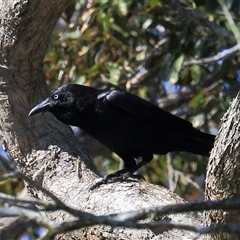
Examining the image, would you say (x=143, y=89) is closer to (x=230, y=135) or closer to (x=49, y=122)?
(x=49, y=122)

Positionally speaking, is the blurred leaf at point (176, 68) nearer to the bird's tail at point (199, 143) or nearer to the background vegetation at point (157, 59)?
the background vegetation at point (157, 59)

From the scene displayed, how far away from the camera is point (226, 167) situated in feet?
10.4

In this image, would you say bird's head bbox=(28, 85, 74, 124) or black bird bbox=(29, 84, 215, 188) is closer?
bird's head bbox=(28, 85, 74, 124)

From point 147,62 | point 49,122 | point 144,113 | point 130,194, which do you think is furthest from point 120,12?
point 130,194

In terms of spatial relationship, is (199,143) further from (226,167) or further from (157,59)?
(226,167)

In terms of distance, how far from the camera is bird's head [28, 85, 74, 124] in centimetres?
479

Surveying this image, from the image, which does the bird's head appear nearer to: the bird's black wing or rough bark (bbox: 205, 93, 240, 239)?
the bird's black wing

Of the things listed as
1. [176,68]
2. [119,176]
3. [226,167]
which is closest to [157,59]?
[176,68]

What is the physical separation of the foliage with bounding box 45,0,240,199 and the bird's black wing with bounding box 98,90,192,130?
24.8 inches

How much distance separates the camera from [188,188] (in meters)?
7.26

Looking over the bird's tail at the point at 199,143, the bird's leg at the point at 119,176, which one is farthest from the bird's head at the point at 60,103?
the bird's tail at the point at 199,143

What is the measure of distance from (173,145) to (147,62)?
4.48 feet

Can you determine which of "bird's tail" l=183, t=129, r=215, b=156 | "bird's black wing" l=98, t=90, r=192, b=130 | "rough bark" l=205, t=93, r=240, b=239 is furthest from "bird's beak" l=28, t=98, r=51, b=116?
"rough bark" l=205, t=93, r=240, b=239

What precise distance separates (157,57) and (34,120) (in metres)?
2.11
